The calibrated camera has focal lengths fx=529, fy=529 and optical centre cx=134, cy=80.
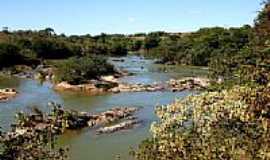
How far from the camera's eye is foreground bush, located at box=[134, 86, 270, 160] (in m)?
8.25

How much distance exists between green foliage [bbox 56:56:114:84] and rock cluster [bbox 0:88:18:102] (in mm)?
5447

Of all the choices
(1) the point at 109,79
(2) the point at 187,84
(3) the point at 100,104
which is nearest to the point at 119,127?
(3) the point at 100,104

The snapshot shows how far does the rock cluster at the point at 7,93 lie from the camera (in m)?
39.8

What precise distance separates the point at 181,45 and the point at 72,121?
50944 mm

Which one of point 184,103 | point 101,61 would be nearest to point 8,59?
point 101,61

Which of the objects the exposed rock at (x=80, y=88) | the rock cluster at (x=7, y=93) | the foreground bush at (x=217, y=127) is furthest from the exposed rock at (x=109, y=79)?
the foreground bush at (x=217, y=127)

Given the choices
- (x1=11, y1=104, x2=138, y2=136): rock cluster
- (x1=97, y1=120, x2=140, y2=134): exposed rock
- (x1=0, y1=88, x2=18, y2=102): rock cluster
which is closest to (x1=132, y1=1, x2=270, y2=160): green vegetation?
(x1=97, y1=120, x2=140, y2=134): exposed rock

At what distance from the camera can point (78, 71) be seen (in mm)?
47938

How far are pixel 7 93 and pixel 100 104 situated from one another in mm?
9159

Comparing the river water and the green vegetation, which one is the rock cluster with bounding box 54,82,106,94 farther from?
the green vegetation

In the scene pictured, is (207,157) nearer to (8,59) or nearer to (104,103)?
(104,103)

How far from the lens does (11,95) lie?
41.2 meters

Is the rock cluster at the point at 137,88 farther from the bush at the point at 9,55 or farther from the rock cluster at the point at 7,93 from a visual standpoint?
the bush at the point at 9,55

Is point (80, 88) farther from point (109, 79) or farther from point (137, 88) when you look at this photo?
point (109, 79)
